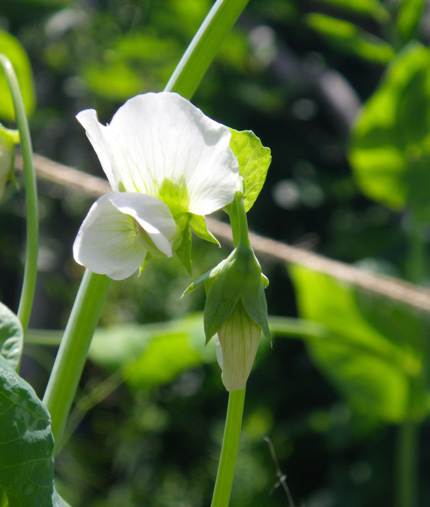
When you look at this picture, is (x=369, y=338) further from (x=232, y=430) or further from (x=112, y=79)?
(x=112, y=79)

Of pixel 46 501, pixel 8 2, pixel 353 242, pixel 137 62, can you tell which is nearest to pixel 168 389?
pixel 353 242

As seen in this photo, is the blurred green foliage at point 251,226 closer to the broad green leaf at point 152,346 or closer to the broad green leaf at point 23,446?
the broad green leaf at point 152,346

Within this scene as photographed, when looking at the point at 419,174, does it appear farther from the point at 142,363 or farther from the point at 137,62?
the point at 137,62

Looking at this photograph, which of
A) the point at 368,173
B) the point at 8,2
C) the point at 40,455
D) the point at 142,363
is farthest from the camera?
the point at 8,2

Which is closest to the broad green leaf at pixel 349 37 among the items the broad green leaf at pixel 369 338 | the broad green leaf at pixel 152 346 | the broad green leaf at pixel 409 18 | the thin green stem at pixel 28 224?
the broad green leaf at pixel 409 18

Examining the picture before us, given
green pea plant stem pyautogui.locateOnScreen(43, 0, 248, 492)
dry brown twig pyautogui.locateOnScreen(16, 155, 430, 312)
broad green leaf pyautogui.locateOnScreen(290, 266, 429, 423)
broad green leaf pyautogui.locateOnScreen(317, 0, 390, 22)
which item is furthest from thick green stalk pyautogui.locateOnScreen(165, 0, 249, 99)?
broad green leaf pyautogui.locateOnScreen(317, 0, 390, 22)
